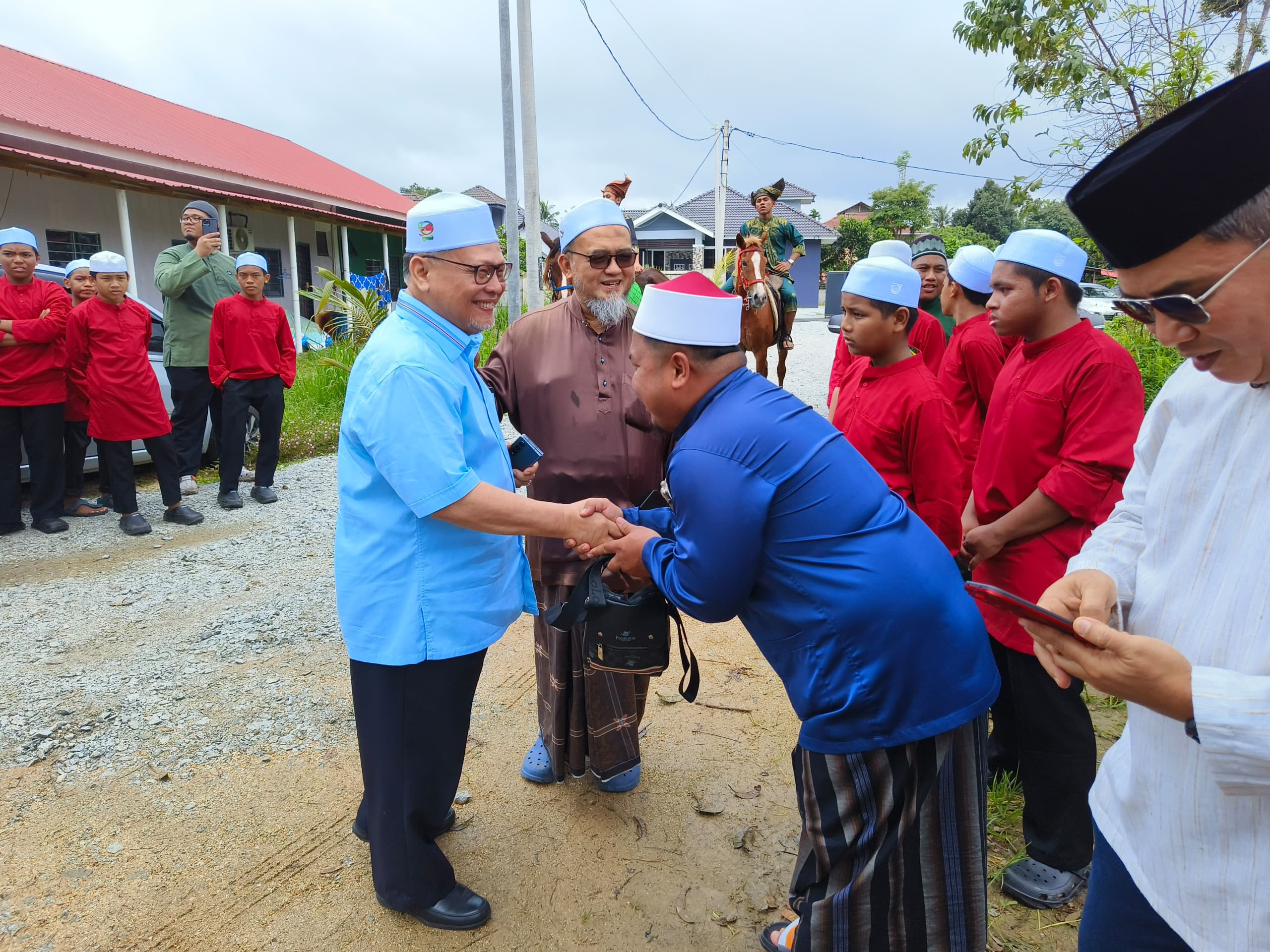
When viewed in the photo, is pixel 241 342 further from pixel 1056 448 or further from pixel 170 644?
pixel 1056 448

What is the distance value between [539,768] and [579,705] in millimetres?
366

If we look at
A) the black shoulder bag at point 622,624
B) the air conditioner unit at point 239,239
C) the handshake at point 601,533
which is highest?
the air conditioner unit at point 239,239

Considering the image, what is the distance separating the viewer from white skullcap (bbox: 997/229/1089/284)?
260cm

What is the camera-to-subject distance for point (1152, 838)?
1.26 metres

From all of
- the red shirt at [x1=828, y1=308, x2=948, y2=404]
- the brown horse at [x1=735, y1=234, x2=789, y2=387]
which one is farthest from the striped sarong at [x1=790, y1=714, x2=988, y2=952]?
the brown horse at [x1=735, y1=234, x2=789, y2=387]

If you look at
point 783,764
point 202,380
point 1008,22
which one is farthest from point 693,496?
point 202,380

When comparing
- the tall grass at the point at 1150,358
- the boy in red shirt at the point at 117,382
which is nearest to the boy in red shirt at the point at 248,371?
the boy in red shirt at the point at 117,382

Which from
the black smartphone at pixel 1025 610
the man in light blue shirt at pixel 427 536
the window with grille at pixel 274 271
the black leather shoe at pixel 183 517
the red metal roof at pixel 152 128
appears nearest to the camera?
the black smartphone at pixel 1025 610

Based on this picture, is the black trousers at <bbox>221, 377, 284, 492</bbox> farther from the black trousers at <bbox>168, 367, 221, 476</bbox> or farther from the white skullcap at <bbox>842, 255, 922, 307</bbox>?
the white skullcap at <bbox>842, 255, 922, 307</bbox>

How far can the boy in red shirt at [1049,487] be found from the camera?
8.00ft

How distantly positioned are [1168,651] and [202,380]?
7564mm

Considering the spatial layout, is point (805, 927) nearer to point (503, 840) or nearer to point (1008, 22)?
point (503, 840)

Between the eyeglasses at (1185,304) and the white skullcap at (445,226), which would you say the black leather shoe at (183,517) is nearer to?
the white skullcap at (445,226)

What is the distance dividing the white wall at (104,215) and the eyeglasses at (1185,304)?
39.0 feet
